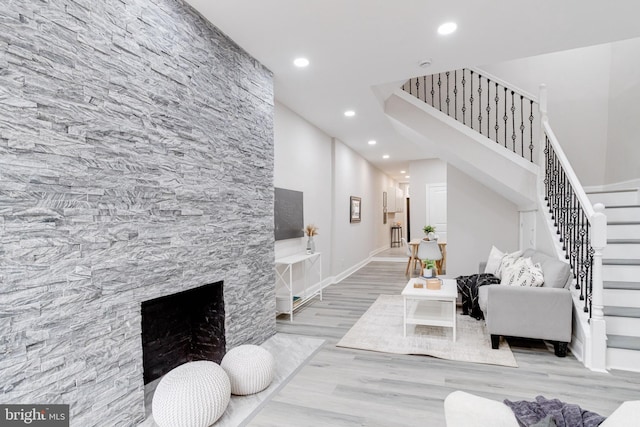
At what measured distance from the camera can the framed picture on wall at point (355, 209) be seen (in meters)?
7.69

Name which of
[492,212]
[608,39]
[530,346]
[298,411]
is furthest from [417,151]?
[298,411]

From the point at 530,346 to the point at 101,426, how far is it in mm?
3677

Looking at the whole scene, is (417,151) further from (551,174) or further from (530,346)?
(530,346)

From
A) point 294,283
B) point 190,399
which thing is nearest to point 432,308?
point 294,283

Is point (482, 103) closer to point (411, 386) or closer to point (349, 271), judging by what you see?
point (349, 271)

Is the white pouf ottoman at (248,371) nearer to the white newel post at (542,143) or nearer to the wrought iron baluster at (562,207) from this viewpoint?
the wrought iron baluster at (562,207)

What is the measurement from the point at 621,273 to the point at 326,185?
4.40 metres

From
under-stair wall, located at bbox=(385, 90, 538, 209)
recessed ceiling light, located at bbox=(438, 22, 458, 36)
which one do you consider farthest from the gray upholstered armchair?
recessed ceiling light, located at bbox=(438, 22, 458, 36)

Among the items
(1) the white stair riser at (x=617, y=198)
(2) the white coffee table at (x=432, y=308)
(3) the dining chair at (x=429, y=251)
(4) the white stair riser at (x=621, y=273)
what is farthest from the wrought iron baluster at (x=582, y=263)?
(1) the white stair riser at (x=617, y=198)

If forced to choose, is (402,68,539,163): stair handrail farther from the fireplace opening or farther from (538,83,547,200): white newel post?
the fireplace opening

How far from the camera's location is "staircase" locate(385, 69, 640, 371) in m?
2.77

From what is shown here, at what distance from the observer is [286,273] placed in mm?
4664

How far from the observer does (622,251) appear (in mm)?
3520

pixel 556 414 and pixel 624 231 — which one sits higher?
pixel 624 231
